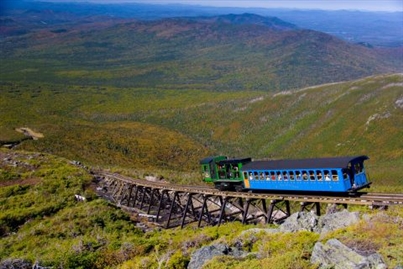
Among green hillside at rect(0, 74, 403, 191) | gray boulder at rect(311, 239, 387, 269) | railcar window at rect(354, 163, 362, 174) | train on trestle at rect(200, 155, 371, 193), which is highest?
gray boulder at rect(311, 239, 387, 269)

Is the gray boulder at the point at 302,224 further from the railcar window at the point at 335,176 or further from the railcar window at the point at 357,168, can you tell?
the railcar window at the point at 357,168

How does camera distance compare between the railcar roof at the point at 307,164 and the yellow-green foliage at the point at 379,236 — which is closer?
the yellow-green foliage at the point at 379,236

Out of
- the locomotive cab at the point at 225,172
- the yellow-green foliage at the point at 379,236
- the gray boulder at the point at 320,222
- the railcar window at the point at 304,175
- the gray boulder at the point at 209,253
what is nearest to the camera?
the yellow-green foliage at the point at 379,236

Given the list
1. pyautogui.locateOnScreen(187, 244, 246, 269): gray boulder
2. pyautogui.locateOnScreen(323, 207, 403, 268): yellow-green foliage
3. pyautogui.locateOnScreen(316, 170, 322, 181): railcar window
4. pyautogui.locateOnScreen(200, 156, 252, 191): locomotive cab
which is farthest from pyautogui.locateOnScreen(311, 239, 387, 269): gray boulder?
pyautogui.locateOnScreen(200, 156, 252, 191): locomotive cab

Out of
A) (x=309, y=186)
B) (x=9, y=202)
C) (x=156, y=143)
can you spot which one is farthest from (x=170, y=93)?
(x=309, y=186)

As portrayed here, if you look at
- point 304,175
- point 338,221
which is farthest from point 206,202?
point 338,221

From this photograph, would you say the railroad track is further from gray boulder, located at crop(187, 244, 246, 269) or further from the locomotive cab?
gray boulder, located at crop(187, 244, 246, 269)

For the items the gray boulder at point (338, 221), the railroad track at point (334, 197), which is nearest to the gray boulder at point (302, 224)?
the gray boulder at point (338, 221)
